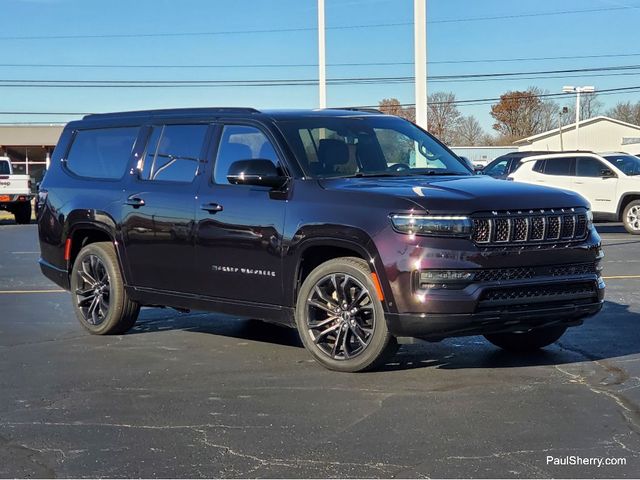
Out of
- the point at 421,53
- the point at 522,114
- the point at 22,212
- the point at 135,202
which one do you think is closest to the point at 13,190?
the point at 22,212

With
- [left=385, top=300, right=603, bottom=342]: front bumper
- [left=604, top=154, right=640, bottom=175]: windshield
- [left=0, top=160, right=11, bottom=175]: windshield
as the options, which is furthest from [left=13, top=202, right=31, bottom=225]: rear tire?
[left=385, top=300, right=603, bottom=342]: front bumper

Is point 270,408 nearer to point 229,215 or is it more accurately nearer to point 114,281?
point 229,215

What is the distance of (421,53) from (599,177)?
5868 millimetres

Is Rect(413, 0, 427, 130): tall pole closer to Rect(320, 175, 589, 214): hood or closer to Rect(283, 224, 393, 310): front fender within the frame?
Rect(320, 175, 589, 214): hood

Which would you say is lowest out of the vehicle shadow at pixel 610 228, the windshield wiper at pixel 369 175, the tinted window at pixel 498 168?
the vehicle shadow at pixel 610 228

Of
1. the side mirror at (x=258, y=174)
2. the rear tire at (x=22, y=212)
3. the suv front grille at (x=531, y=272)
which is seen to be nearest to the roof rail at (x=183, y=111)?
the side mirror at (x=258, y=174)

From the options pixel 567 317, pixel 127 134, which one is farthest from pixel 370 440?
pixel 127 134

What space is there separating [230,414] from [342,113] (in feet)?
10.2

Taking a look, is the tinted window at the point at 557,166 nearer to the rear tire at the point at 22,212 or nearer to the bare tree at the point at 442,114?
the rear tire at the point at 22,212

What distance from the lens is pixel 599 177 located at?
20484mm

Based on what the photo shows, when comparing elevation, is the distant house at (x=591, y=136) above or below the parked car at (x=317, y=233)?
above

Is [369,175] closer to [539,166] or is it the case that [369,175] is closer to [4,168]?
[539,166]

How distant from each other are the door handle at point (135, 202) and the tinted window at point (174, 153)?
21 cm

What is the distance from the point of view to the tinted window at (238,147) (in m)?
6.93
